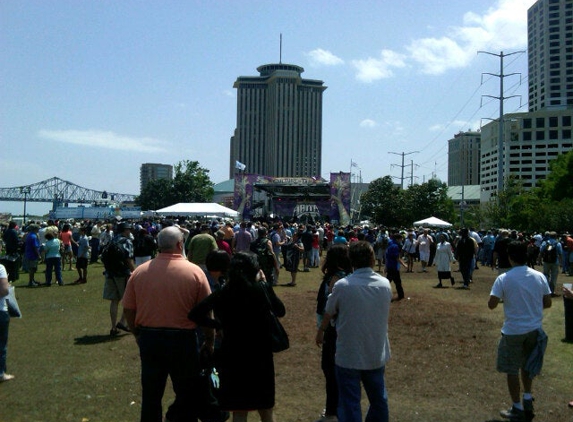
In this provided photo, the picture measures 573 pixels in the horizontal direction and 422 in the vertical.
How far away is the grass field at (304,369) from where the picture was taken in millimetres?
5977

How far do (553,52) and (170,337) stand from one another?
7334 inches

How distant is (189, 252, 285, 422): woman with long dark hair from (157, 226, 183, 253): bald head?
652 mm

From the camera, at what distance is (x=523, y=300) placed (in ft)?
18.5

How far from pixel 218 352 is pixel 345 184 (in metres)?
52.3

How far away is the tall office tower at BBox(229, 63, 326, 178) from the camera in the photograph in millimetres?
164875

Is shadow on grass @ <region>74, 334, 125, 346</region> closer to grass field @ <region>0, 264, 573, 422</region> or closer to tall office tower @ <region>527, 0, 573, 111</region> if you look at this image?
grass field @ <region>0, 264, 573, 422</region>

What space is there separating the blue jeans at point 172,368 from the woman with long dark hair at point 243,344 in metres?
0.32

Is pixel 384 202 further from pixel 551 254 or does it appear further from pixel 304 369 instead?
pixel 304 369

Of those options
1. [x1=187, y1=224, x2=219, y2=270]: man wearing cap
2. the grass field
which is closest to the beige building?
the grass field

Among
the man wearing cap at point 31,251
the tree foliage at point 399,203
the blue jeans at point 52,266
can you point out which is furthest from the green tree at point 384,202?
the man wearing cap at point 31,251

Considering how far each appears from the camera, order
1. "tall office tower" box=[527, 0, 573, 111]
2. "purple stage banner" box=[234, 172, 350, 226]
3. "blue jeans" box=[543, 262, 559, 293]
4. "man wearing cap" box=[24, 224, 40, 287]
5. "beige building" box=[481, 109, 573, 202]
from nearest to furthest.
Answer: "blue jeans" box=[543, 262, 559, 293], "man wearing cap" box=[24, 224, 40, 287], "purple stage banner" box=[234, 172, 350, 226], "beige building" box=[481, 109, 573, 202], "tall office tower" box=[527, 0, 573, 111]

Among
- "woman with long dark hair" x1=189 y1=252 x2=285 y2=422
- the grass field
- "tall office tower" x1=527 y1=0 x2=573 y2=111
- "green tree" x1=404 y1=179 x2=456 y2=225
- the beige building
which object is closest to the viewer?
"woman with long dark hair" x1=189 y1=252 x2=285 y2=422

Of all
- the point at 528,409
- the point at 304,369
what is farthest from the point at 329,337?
the point at 304,369

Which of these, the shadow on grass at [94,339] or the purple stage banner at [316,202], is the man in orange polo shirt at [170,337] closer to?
the shadow on grass at [94,339]
